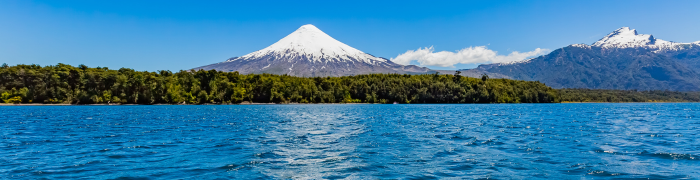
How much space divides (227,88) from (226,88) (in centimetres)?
35

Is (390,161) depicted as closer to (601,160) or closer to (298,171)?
(298,171)

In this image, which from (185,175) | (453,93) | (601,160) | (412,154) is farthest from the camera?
(453,93)

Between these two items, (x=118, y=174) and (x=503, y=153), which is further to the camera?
(x=503, y=153)

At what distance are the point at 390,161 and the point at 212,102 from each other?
128 meters

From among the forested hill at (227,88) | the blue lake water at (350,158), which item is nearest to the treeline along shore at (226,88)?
the forested hill at (227,88)

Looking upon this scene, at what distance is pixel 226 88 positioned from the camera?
135250 millimetres

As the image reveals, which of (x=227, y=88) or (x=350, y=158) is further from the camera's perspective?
(x=227, y=88)

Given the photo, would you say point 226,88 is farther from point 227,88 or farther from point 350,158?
point 350,158

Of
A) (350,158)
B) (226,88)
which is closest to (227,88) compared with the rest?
(226,88)

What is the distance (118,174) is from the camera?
13.3m

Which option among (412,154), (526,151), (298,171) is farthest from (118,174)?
(526,151)

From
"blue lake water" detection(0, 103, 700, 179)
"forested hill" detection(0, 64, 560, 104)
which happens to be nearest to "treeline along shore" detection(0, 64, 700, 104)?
"forested hill" detection(0, 64, 560, 104)

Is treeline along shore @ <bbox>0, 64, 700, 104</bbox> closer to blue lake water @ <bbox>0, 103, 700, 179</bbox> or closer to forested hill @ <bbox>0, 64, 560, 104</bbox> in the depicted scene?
forested hill @ <bbox>0, 64, 560, 104</bbox>

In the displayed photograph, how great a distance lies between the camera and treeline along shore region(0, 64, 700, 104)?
109m
